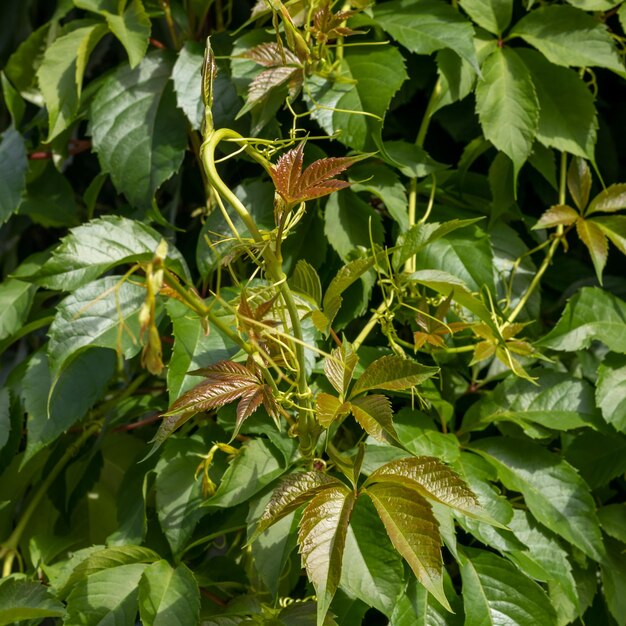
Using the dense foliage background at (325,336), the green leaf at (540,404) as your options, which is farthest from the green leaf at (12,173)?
the green leaf at (540,404)

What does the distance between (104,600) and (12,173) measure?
0.52 m

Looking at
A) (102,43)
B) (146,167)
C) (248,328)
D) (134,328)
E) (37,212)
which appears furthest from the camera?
(102,43)

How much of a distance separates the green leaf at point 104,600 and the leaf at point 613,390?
49cm

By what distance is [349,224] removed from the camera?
0.88 meters

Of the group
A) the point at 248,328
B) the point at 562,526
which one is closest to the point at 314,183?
the point at 248,328

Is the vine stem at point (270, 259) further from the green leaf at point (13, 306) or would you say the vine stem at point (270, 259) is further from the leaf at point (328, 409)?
the green leaf at point (13, 306)

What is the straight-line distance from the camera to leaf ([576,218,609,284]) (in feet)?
2.91

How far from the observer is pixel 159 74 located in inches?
38.2

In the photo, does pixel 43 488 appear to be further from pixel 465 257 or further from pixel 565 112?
pixel 565 112

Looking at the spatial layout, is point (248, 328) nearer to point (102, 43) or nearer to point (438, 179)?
point (438, 179)

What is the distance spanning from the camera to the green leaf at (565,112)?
92 cm

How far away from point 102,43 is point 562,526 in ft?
3.00

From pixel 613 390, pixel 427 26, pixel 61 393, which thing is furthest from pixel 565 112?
pixel 61 393

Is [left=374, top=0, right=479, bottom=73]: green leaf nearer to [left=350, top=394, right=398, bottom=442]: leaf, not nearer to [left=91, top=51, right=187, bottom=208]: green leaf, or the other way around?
[left=91, top=51, right=187, bottom=208]: green leaf
